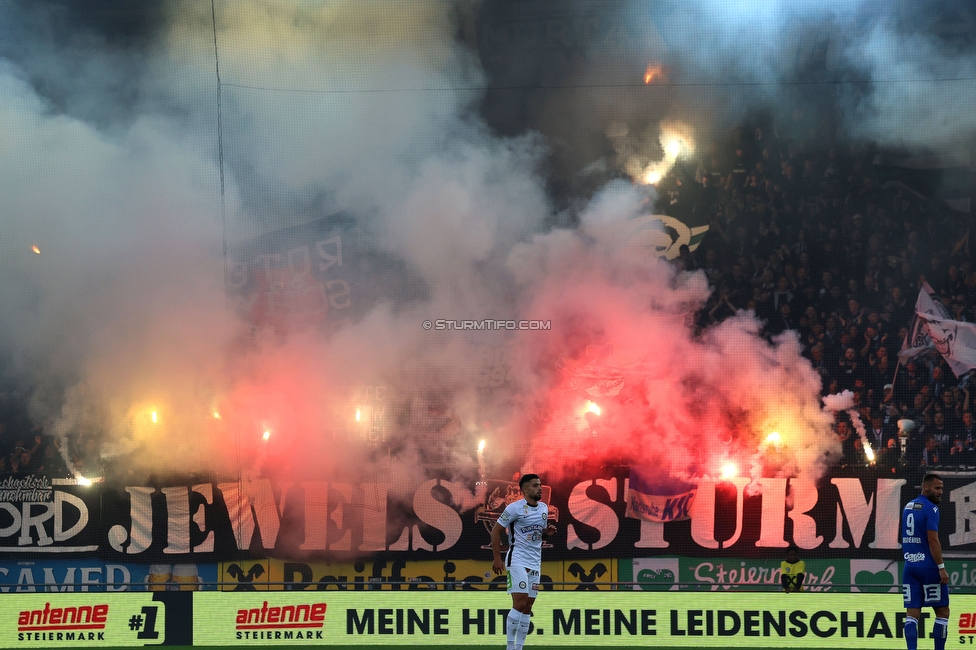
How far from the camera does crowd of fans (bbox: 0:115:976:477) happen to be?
9797mm

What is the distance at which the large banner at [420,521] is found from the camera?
962cm

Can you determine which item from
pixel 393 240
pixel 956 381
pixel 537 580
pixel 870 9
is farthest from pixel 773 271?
pixel 537 580

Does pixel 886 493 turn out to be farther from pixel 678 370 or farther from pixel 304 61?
pixel 304 61

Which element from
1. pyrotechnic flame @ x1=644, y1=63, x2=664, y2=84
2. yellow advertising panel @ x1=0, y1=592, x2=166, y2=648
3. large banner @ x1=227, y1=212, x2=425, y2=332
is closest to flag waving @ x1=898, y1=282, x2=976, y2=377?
pyrotechnic flame @ x1=644, y1=63, x2=664, y2=84

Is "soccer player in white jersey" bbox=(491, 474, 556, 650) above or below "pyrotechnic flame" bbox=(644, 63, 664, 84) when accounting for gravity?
below

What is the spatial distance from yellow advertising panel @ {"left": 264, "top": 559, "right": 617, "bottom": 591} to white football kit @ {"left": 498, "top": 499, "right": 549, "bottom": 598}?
10.6 ft

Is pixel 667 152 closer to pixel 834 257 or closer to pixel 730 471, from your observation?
pixel 834 257

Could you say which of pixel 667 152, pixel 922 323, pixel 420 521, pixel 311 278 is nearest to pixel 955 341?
pixel 922 323

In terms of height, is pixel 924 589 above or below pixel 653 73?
below

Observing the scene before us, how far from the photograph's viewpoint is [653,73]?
392 inches

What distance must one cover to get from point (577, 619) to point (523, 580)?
1255 millimetres

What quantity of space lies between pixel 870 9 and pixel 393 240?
5.50 meters

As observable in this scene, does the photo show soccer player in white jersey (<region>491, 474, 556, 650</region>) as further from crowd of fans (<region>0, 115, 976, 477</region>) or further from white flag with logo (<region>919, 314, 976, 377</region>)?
white flag with logo (<region>919, 314, 976, 377</region>)

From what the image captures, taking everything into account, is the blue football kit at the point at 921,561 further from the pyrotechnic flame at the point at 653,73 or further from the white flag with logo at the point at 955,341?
the pyrotechnic flame at the point at 653,73
